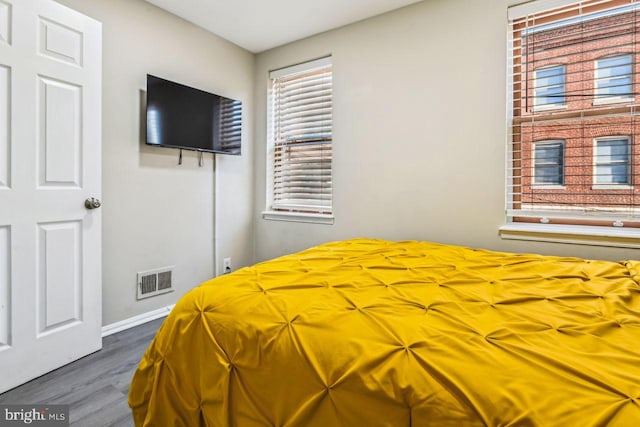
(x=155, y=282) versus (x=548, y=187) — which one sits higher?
(x=548, y=187)

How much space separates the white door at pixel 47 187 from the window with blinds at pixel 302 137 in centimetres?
161

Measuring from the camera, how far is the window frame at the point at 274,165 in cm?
300

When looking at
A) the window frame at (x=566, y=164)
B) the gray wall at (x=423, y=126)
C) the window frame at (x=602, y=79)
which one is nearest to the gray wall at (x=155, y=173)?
the gray wall at (x=423, y=126)

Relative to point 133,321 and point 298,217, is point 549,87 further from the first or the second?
point 133,321

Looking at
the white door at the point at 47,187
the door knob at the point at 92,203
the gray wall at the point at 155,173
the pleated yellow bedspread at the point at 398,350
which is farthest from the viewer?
the gray wall at the point at 155,173

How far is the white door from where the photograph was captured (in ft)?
5.53

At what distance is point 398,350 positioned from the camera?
2.54ft

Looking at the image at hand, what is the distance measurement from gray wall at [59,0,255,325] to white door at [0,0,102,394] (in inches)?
10.5

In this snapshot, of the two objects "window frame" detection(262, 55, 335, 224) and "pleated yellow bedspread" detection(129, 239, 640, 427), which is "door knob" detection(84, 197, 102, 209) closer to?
"pleated yellow bedspread" detection(129, 239, 640, 427)

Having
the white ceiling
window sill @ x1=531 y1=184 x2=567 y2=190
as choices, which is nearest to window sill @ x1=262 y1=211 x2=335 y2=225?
window sill @ x1=531 y1=184 x2=567 y2=190

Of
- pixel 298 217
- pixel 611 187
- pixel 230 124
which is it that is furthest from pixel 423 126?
pixel 230 124

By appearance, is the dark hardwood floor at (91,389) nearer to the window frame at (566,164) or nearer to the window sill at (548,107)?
the window frame at (566,164)

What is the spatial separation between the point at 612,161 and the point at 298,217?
7.58 feet

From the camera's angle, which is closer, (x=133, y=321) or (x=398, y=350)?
(x=398, y=350)
